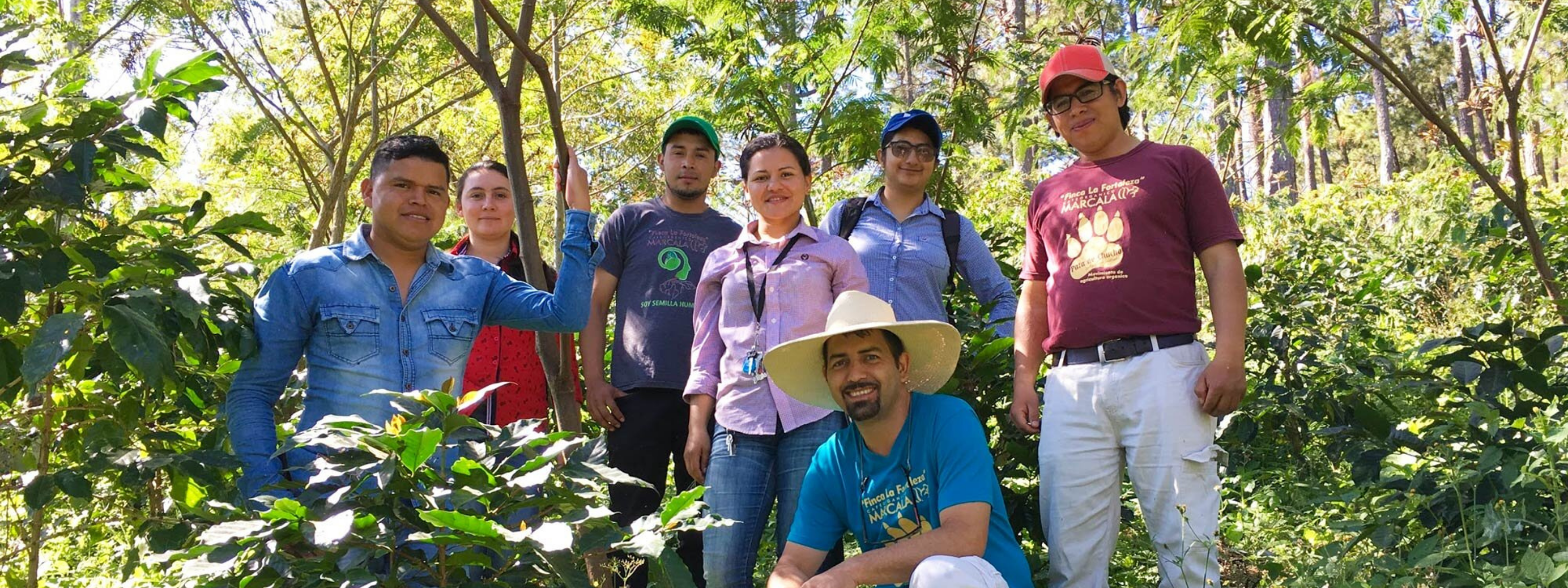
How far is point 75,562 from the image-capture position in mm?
5516

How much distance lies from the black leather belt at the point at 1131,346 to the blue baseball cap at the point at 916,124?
39.7 inches

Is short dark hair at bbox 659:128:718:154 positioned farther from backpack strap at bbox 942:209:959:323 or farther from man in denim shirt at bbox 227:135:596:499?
man in denim shirt at bbox 227:135:596:499

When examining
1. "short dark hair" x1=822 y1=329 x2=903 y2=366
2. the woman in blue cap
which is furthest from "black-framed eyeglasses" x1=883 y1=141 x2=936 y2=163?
"short dark hair" x1=822 y1=329 x2=903 y2=366

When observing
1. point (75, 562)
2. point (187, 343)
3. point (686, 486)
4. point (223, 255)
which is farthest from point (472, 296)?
point (223, 255)

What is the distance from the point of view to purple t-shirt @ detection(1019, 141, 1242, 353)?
3053 mm

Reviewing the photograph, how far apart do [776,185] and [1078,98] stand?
90 centimetres

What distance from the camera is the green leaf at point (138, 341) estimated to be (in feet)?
7.48

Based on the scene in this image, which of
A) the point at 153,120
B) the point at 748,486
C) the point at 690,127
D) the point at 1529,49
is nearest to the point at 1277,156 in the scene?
the point at 1529,49

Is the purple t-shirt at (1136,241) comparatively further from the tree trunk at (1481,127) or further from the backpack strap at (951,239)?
the tree trunk at (1481,127)

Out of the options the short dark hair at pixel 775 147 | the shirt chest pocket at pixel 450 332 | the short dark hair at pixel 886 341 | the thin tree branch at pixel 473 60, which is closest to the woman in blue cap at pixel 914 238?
the short dark hair at pixel 775 147

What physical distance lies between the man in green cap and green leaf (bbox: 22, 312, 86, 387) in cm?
153

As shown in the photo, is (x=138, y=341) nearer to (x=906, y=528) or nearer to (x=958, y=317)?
(x=906, y=528)

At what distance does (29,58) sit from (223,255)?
271 inches

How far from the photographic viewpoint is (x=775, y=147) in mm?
3533
